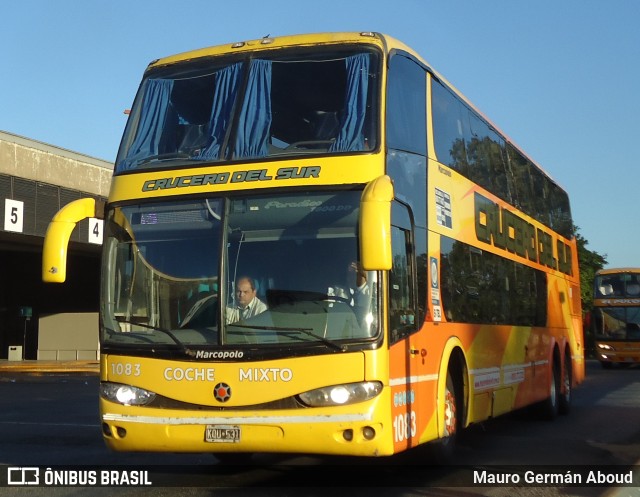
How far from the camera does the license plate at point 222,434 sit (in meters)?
8.16

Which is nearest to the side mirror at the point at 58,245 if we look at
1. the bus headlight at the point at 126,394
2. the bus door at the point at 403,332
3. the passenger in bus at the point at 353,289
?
the bus headlight at the point at 126,394

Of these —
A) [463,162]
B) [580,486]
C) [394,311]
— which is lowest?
[580,486]

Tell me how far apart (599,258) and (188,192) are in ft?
235

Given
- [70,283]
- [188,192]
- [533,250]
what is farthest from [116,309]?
[70,283]

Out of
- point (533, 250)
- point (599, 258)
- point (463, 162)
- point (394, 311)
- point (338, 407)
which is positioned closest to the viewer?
point (338, 407)

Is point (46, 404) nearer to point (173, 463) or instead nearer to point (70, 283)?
point (173, 463)

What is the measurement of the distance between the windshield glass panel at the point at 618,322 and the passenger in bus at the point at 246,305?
34.7 m

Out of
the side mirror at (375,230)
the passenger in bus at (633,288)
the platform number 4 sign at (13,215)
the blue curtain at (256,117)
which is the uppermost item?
the platform number 4 sign at (13,215)

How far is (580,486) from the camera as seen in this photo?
9.18m

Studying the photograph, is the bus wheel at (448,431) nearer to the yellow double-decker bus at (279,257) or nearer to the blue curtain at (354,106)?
the yellow double-decker bus at (279,257)

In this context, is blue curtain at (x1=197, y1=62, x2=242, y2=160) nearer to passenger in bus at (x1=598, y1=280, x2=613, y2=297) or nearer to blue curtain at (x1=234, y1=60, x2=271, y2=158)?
blue curtain at (x1=234, y1=60, x2=271, y2=158)

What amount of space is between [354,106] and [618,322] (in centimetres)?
3421

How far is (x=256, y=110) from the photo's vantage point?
9133 mm

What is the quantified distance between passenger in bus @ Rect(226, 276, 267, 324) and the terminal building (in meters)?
28.0
